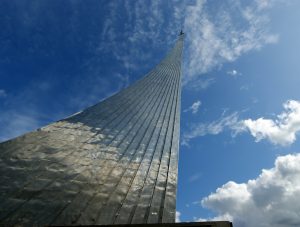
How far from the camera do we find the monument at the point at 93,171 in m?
10.8

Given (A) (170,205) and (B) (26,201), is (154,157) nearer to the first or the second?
(A) (170,205)

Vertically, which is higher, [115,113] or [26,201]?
[115,113]

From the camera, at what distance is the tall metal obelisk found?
35.4ft

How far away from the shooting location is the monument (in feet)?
35.3

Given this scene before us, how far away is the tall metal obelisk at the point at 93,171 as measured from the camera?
10789mm

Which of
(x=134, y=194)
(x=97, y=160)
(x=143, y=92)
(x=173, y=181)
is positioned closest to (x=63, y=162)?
(x=97, y=160)

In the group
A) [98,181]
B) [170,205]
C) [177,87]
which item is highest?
[177,87]

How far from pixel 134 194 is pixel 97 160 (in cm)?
388

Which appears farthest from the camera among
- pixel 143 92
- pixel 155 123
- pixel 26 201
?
pixel 143 92

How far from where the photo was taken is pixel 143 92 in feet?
108

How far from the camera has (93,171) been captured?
14305 millimetres

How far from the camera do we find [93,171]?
14.3 m

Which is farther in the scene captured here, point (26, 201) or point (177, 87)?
point (177, 87)

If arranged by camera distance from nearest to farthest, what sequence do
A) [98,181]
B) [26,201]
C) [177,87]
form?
[26,201] → [98,181] → [177,87]
